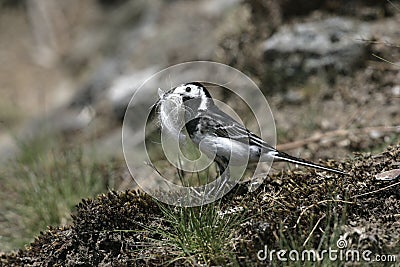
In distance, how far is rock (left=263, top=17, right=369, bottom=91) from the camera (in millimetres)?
6402

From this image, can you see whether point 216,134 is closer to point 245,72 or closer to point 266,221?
point 266,221

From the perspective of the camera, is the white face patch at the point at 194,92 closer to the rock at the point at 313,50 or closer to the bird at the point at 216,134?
the bird at the point at 216,134

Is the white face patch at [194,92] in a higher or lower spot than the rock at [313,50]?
lower

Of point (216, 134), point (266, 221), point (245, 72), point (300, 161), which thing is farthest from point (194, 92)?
point (245, 72)

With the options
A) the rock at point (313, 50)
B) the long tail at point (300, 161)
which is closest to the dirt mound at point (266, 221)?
the long tail at point (300, 161)

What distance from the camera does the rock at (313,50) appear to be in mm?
6402

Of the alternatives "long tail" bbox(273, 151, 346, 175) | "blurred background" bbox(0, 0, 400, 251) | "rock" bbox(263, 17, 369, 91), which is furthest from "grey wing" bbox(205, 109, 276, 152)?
"rock" bbox(263, 17, 369, 91)

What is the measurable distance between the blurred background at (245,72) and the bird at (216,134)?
0.64m

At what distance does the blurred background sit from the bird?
639 mm

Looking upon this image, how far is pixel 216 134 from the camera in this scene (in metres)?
3.57

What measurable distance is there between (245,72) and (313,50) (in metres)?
0.88

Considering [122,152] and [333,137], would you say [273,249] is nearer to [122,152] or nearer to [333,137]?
[333,137]

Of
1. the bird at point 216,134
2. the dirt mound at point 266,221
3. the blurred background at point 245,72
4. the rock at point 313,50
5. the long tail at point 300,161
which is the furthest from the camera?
the rock at point 313,50

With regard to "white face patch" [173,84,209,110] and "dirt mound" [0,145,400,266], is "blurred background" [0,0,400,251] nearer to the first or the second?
"dirt mound" [0,145,400,266]
